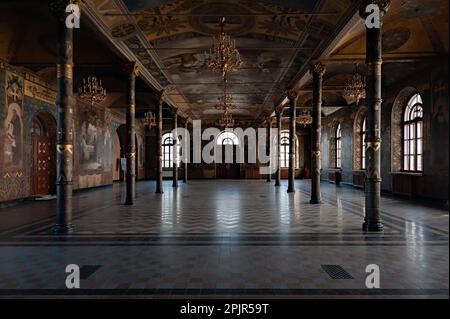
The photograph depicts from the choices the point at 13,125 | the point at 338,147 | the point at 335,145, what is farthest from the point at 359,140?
the point at 13,125

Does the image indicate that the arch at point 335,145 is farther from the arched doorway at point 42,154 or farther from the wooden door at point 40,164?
the wooden door at point 40,164

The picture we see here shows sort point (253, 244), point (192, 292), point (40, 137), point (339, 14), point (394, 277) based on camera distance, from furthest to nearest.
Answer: point (40, 137) < point (339, 14) < point (253, 244) < point (394, 277) < point (192, 292)

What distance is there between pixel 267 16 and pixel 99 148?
1467cm

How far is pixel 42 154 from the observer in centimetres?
1546

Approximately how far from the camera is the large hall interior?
4.84 meters

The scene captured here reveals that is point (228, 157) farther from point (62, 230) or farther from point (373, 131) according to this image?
point (62, 230)

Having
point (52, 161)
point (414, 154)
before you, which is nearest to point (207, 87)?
point (52, 161)

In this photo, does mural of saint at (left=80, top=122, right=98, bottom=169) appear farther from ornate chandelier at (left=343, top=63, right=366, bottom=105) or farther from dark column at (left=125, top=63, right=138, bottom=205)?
ornate chandelier at (left=343, top=63, right=366, bottom=105)

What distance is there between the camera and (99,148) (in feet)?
69.9

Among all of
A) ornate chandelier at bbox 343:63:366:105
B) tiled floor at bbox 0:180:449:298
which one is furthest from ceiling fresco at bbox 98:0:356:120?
tiled floor at bbox 0:180:449:298

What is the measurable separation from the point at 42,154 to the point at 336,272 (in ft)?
47.0

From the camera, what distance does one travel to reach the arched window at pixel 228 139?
34312mm
